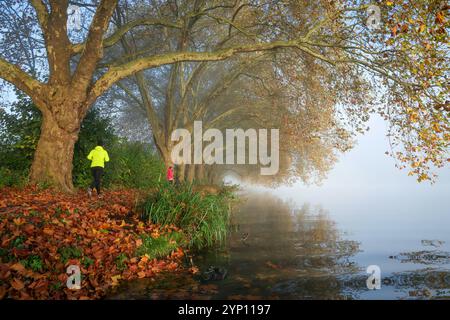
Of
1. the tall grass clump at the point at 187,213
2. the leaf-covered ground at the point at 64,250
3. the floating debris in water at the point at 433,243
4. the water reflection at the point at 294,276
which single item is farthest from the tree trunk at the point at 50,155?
the floating debris in water at the point at 433,243

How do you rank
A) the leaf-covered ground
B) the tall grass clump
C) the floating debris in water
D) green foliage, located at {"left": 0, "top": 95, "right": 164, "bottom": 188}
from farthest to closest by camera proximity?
green foliage, located at {"left": 0, "top": 95, "right": 164, "bottom": 188}, the floating debris in water, the tall grass clump, the leaf-covered ground

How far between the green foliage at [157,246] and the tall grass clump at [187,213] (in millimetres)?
849

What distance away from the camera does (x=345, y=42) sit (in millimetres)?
12641

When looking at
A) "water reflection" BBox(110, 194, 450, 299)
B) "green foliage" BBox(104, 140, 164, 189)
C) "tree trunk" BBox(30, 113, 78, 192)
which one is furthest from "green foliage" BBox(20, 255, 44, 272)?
"green foliage" BBox(104, 140, 164, 189)

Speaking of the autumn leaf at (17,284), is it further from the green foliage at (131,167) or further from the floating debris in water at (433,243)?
the green foliage at (131,167)

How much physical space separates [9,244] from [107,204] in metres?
4.84

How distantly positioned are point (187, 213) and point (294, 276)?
4022 millimetres

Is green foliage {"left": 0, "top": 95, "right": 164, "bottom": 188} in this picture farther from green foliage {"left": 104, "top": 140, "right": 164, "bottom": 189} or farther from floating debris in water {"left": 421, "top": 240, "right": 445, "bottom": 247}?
floating debris in water {"left": 421, "top": 240, "right": 445, "bottom": 247}

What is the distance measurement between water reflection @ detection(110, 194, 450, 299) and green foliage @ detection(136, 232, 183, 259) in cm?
69

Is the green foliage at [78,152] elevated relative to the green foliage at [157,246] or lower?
elevated

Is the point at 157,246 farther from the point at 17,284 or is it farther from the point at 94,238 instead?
the point at 17,284

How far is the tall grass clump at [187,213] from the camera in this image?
9888 millimetres

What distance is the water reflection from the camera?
5.99 m
